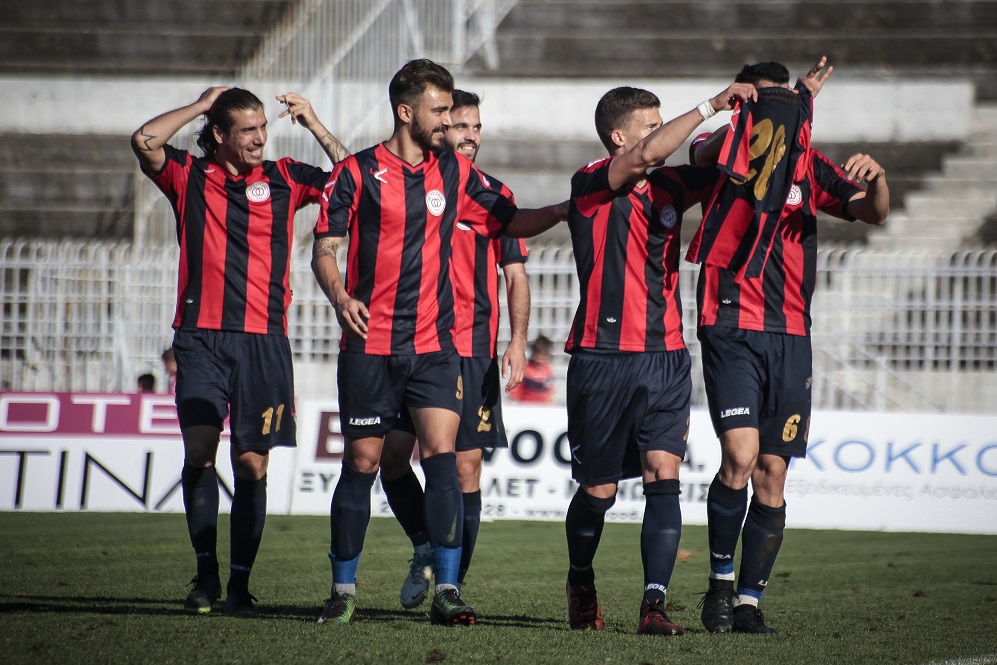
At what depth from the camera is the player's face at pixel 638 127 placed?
18.1ft

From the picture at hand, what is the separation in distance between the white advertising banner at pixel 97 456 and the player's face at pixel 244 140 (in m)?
5.24

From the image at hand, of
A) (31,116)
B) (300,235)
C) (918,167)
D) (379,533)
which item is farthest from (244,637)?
(31,116)

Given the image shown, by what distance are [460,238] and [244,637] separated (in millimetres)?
2300

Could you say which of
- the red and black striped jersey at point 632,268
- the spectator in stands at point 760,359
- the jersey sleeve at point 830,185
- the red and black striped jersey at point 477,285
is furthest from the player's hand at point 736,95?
the red and black striped jersey at point 477,285

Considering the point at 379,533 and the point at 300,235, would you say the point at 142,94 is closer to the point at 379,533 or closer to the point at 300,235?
the point at 300,235

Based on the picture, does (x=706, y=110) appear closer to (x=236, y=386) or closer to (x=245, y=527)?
(x=236, y=386)

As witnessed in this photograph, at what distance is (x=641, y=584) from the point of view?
7117 millimetres

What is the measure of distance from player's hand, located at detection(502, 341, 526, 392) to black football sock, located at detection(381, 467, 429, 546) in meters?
0.72

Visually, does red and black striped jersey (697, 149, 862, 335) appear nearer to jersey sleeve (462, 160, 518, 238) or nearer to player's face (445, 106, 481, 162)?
jersey sleeve (462, 160, 518, 238)

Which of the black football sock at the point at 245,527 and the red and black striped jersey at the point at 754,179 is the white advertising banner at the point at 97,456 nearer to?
the black football sock at the point at 245,527

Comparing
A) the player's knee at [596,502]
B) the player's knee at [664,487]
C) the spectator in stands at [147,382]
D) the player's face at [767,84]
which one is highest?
the player's face at [767,84]

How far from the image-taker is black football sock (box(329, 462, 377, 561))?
545 centimetres

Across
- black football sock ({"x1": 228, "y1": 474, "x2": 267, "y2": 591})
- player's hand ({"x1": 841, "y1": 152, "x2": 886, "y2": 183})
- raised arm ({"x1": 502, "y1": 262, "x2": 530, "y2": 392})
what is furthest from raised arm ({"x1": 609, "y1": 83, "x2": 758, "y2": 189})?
black football sock ({"x1": 228, "y1": 474, "x2": 267, "y2": 591})

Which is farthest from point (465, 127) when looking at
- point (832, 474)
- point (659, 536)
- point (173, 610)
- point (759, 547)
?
point (832, 474)
